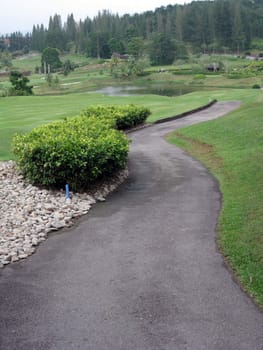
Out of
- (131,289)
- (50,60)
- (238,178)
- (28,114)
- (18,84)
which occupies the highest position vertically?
(50,60)

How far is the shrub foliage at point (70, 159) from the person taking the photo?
14328 mm

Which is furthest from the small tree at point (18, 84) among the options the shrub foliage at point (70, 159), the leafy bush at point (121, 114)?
the shrub foliage at point (70, 159)

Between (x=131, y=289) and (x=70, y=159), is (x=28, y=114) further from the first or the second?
(x=131, y=289)

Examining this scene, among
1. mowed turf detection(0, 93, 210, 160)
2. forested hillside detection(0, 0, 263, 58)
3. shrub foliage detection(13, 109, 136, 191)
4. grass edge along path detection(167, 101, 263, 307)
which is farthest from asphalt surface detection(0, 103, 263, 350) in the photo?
forested hillside detection(0, 0, 263, 58)

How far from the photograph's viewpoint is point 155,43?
13962 centimetres

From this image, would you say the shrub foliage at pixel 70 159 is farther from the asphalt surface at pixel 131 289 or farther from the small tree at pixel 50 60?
the small tree at pixel 50 60

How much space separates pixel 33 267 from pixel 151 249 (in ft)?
7.98

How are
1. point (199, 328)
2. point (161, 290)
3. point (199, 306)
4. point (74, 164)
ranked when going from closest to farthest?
point (199, 328) < point (199, 306) < point (161, 290) < point (74, 164)

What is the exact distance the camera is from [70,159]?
14.2 m

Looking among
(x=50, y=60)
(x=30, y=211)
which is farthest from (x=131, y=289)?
(x=50, y=60)

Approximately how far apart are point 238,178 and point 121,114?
1187 centimetres

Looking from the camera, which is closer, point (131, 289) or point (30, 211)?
point (131, 289)

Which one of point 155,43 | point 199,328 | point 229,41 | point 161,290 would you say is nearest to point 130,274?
point 161,290

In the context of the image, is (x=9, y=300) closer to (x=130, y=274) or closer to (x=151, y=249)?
(x=130, y=274)
